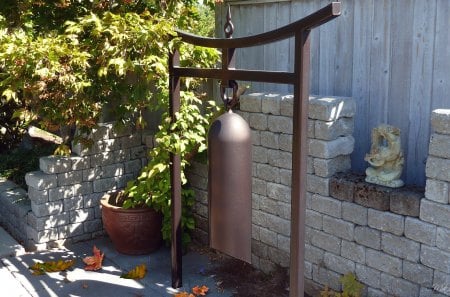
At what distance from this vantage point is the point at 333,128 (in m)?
3.90

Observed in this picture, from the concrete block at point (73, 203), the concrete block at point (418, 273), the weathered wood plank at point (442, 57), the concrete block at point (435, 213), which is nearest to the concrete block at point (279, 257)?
the concrete block at point (418, 273)

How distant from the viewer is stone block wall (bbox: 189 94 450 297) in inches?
131

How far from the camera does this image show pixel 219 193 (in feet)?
9.57

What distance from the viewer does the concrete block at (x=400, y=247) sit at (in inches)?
136

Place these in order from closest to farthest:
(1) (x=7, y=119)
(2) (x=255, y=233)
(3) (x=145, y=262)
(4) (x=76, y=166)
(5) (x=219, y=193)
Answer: (5) (x=219, y=193) → (2) (x=255, y=233) → (3) (x=145, y=262) → (4) (x=76, y=166) → (1) (x=7, y=119)

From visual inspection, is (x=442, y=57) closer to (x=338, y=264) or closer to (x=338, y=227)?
(x=338, y=227)

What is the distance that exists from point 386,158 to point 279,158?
98 centimetres

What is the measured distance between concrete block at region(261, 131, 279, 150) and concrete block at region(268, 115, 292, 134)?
4 centimetres

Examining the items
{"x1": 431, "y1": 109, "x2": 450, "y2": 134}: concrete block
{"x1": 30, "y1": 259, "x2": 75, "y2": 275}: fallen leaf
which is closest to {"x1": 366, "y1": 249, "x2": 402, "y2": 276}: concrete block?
{"x1": 431, "y1": 109, "x2": 450, "y2": 134}: concrete block

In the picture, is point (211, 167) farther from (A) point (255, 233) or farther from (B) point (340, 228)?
(A) point (255, 233)

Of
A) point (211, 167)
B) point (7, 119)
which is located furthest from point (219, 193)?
point (7, 119)

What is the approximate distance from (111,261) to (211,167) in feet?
8.19

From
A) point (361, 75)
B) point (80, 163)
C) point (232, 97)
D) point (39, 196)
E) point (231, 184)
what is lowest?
point (39, 196)

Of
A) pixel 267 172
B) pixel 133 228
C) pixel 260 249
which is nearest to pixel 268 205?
pixel 267 172
